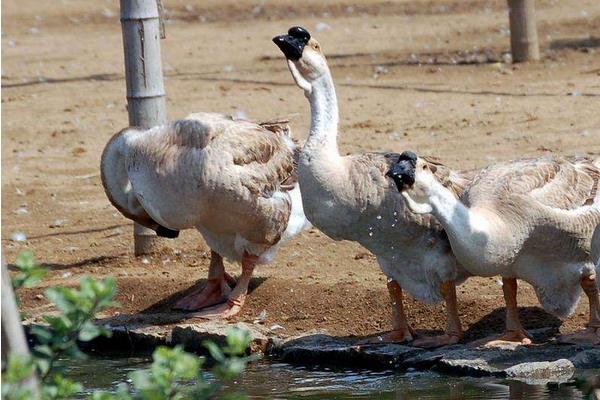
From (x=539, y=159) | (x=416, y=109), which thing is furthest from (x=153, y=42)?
(x=416, y=109)

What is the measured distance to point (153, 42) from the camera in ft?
28.9

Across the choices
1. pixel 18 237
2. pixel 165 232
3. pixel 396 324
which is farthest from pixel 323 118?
pixel 18 237

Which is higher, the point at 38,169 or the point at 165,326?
the point at 38,169

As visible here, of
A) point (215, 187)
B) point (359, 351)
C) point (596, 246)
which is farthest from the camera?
point (215, 187)

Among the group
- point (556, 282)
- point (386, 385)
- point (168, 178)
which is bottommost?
point (386, 385)

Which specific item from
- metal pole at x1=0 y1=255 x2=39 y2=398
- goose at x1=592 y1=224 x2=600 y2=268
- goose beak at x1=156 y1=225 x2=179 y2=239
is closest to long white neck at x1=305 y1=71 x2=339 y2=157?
goose at x1=592 y1=224 x2=600 y2=268

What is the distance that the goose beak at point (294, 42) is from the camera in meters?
7.08

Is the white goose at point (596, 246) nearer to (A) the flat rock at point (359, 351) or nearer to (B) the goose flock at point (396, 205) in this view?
(B) the goose flock at point (396, 205)

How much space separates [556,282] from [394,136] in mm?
4831

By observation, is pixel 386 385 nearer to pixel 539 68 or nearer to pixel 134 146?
pixel 134 146

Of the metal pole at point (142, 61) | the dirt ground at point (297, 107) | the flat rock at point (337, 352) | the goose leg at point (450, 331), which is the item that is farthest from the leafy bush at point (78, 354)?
the metal pole at point (142, 61)

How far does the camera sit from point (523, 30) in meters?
13.4

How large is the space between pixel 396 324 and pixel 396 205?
0.73 metres

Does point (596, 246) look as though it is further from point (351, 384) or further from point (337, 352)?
point (337, 352)
